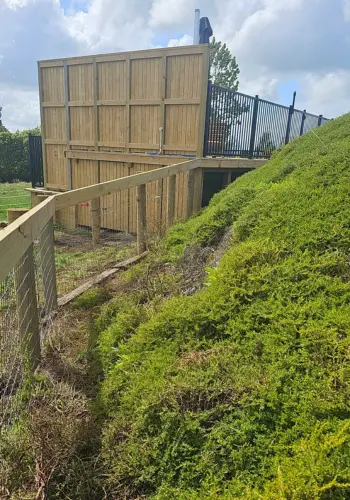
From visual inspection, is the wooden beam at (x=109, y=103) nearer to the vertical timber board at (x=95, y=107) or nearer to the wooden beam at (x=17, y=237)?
the vertical timber board at (x=95, y=107)

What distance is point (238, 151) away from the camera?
345 inches

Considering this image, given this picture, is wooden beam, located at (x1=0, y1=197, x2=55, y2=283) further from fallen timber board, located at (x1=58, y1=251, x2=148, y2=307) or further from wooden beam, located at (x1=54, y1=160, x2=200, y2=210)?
fallen timber board, located at (x1=58, y1=251, x2=148, y2=307)

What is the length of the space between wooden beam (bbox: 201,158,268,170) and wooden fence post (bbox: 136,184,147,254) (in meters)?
2.34

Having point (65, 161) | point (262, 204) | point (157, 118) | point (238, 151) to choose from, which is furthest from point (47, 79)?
point (262, 204)

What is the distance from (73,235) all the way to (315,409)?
792cm

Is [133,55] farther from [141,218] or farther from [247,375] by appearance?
[247,375]

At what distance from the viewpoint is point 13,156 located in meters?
20.7

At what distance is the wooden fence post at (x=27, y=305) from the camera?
2514 mm

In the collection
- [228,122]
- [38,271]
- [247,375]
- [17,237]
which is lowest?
[38,271]

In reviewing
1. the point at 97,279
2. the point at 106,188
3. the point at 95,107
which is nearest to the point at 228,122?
the point at 95,107

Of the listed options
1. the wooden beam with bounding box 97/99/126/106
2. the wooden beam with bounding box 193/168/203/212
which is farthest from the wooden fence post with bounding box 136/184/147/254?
the wooden beam with bounding box 97/99/126/106

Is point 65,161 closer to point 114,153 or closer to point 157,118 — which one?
point 114,153

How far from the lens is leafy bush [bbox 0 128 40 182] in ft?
67.0

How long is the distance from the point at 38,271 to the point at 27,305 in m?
1.58
